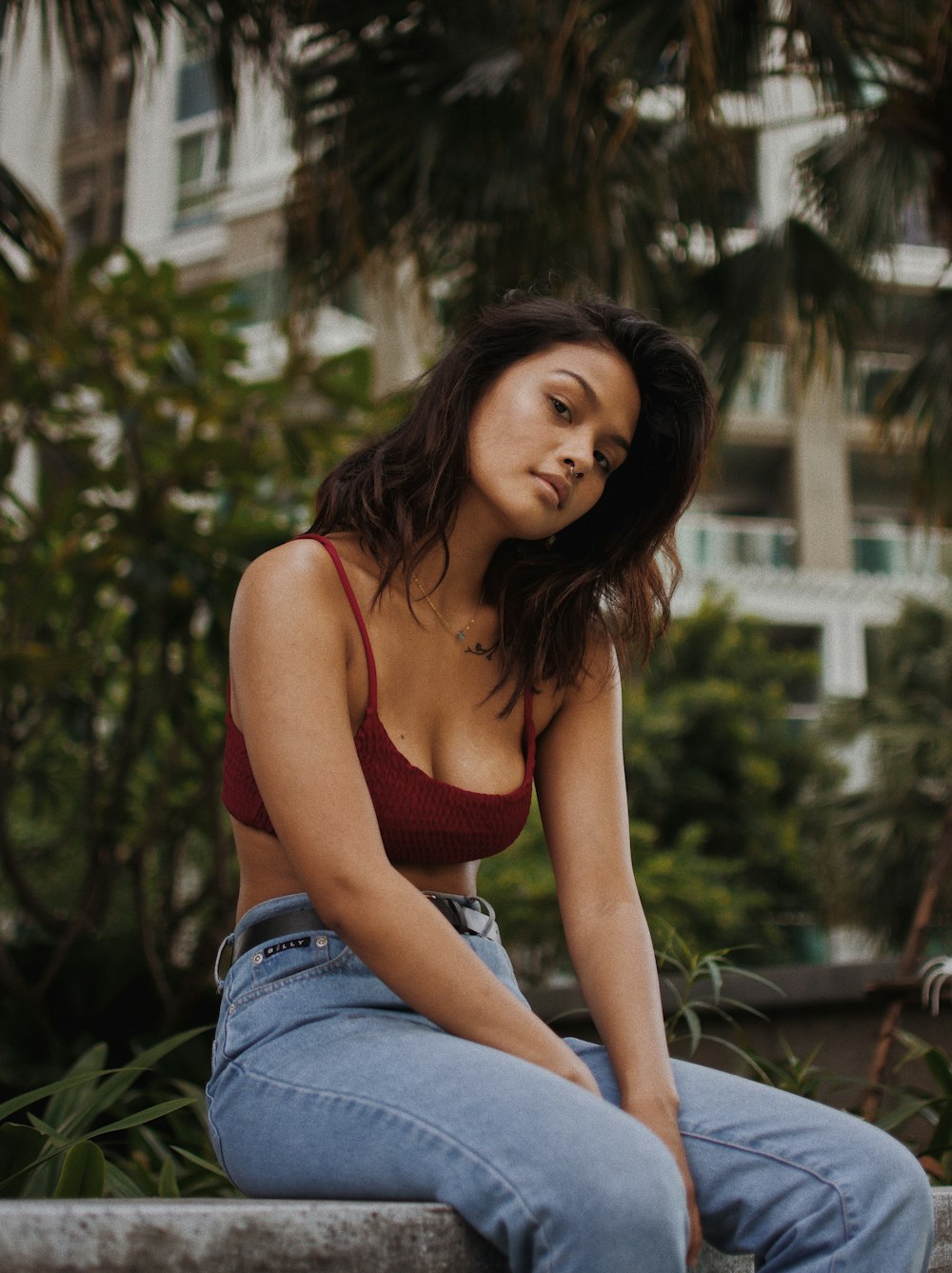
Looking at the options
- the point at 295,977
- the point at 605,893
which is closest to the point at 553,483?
the point at 605,893

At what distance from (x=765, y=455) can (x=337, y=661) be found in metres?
19.5

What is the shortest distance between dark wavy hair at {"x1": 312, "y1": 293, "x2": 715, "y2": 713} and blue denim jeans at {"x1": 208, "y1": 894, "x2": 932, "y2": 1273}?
1.74ft

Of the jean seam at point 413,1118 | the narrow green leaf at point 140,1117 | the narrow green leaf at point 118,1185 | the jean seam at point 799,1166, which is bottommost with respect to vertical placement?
the narrow green leaf at point 118,1185

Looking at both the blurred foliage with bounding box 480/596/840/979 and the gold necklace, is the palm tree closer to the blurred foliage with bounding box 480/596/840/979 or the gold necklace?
the gold necklace

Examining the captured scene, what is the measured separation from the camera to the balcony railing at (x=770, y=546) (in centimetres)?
1839

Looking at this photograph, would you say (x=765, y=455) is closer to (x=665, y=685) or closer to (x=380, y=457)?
(x=665, y=685)

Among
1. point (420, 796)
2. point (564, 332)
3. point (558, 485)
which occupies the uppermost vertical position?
point (564, 332)

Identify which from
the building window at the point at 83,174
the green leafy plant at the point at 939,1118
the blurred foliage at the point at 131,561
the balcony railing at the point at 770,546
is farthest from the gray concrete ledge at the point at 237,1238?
the building window at the point at 83,174

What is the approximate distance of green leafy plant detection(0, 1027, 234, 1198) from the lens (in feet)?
5.58

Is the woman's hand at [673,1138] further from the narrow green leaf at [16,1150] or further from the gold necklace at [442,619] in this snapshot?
the narrow green leaf at [16,1150]

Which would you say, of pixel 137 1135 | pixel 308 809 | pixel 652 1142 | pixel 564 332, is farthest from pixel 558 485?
pixel 137 1135

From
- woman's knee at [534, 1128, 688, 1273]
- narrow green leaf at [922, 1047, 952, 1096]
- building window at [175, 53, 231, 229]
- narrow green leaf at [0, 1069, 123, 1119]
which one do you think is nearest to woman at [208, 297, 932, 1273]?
woman's knee at [534, 1128, 688, 1273]

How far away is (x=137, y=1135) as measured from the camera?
301cm

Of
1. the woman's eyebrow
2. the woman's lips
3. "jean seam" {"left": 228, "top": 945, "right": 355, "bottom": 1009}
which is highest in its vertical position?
the woman's eyebrow
